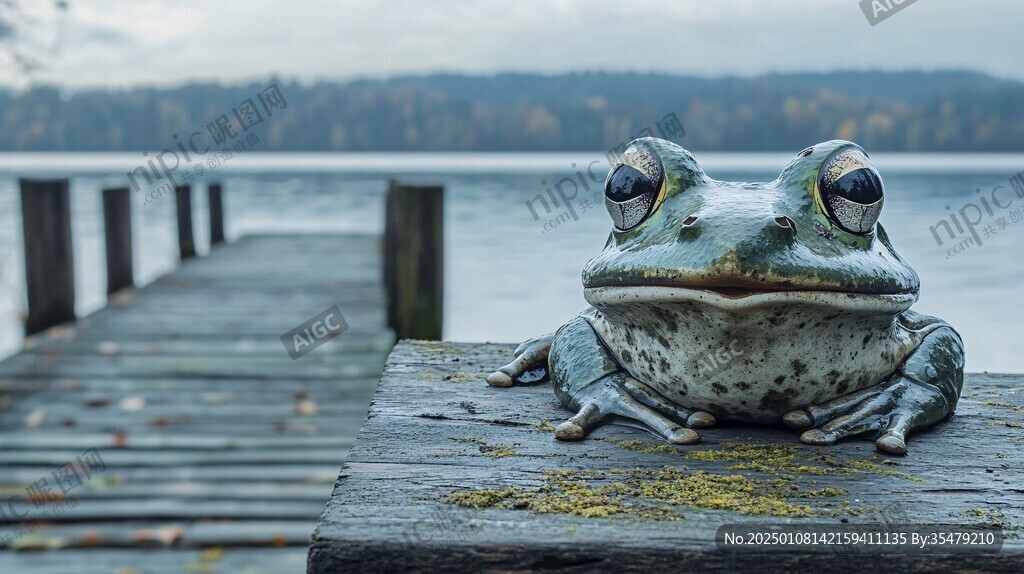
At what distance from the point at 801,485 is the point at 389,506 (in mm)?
953

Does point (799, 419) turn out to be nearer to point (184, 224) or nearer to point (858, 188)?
point (858, 188)

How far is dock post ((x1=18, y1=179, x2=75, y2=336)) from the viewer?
7.78 metres

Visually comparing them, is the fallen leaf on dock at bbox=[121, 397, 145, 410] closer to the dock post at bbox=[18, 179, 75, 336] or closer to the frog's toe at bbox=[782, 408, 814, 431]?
the dock post at bbox=[18, 179, 75, 336]

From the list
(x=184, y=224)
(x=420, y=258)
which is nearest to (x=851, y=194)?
(x=420, y=258)

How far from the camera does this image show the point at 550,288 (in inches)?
547

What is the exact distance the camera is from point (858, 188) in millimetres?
2182

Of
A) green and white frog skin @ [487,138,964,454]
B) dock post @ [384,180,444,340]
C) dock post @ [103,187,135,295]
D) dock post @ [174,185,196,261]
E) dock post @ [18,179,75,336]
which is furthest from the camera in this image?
dock post @ [174,185,196,261]

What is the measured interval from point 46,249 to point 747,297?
7.78 metres

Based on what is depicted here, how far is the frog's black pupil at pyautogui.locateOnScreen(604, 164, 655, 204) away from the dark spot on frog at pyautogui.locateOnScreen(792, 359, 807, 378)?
594 millimetres

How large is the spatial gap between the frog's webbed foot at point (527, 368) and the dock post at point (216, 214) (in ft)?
45.1

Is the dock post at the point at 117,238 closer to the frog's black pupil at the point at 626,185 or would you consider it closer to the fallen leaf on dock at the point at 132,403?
the fallen leaf on dock at the point at 132,403

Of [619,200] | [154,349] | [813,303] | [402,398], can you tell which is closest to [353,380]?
[154,349]

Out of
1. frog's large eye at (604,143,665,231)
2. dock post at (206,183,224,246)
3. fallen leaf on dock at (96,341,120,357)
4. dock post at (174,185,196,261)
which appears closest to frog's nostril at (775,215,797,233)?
frog's large eye at (604,143,665,231)

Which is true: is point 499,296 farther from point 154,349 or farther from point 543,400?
point 543,400
